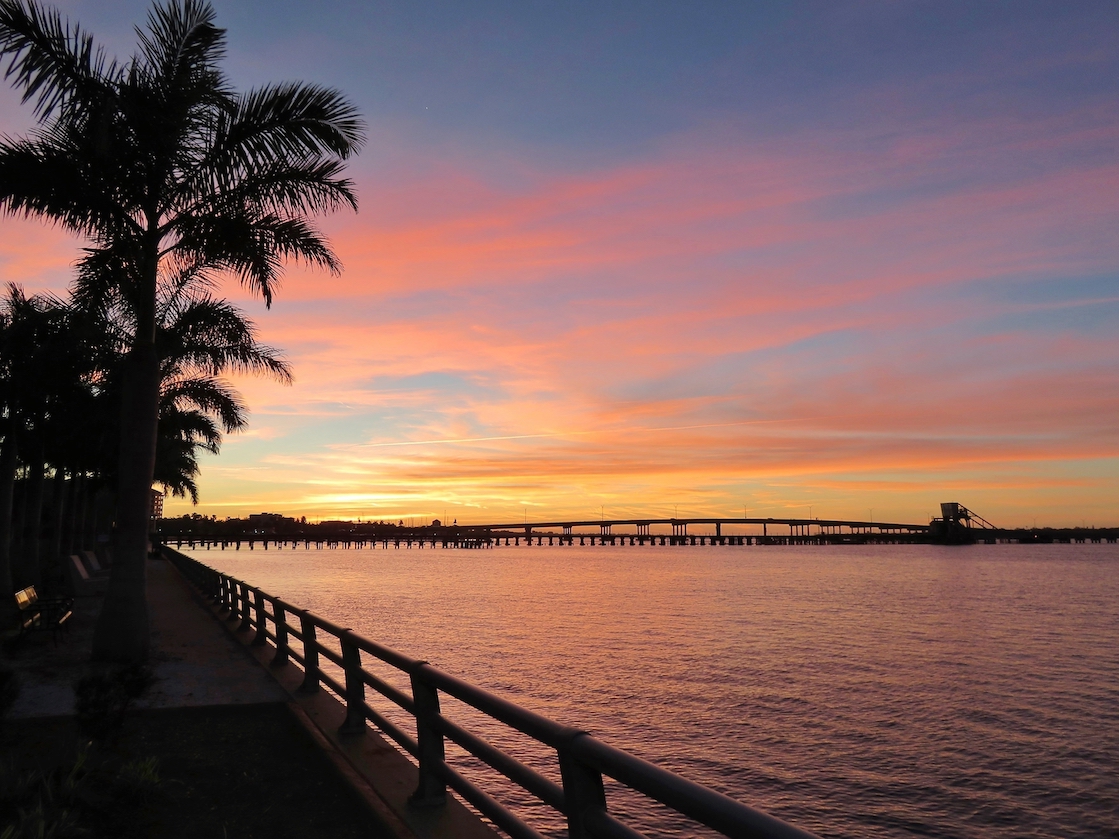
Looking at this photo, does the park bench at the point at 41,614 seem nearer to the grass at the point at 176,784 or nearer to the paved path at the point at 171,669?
the paved path at the point at 171,669

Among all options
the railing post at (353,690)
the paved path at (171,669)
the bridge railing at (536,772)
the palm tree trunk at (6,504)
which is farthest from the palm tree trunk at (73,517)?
the bridge railing at (536,772)

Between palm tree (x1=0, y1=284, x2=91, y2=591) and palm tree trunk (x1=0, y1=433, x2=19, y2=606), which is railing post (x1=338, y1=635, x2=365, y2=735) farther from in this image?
palm tree trunk (x1=0, y1=433, x2=19, y2=606)

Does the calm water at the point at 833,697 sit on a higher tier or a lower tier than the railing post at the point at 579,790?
lower

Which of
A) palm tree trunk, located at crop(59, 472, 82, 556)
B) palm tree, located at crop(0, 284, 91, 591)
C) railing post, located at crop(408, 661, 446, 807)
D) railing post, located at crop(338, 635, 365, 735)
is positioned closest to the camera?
railing post, located at crop(408, 661, 446, 807)

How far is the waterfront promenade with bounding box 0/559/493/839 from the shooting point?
5660 millimetres

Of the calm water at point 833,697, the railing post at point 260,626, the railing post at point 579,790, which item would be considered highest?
the railing post at point 579,790

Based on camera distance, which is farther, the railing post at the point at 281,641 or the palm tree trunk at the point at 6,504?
the palm tree trunk at the point at 6,504

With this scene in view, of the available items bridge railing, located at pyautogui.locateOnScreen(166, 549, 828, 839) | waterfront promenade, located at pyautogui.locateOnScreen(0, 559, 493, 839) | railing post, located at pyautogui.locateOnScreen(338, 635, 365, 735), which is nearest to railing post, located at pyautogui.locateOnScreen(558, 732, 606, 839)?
bridge railing, located at pyautogui.locateOnScreen(166, 549, 828, 839)

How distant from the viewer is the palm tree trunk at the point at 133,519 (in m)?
13.3

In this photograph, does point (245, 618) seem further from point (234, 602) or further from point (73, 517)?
point (73, 517)

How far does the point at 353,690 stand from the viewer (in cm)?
777

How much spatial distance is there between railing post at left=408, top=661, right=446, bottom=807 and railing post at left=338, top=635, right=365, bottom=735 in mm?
1674

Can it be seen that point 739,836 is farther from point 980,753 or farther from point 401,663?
point 980,753

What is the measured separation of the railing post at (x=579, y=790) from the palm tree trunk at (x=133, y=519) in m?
11.8
